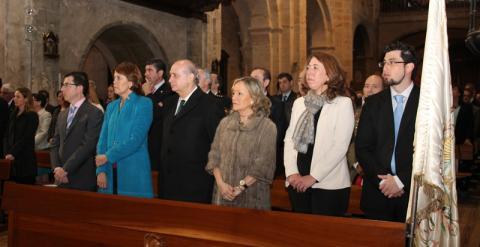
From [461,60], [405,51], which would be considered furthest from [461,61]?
[405,51]

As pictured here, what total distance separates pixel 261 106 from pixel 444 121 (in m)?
1.41

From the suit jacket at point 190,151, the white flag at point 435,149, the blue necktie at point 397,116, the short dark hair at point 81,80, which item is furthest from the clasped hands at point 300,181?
the short dark hair at point 81,80

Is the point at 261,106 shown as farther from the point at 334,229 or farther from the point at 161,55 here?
the point at 161,55

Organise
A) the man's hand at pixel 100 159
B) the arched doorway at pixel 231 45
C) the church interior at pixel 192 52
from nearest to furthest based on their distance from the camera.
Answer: the church interior at pixel 192 52 → the man's hand at pixel 100 159 → the arched doorway at pixel 231 45

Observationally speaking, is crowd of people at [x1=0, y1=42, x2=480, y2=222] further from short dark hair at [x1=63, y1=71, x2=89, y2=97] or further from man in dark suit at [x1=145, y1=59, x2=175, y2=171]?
man in dark suit at [x1=145, y1=59, x2=175, y2=171]

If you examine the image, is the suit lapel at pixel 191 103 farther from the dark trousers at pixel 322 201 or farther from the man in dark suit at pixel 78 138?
the dark trousers at pixel 322 201

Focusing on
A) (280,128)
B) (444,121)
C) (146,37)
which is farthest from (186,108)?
(146,37)

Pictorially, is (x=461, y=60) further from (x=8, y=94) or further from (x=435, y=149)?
(x=435, y=149)

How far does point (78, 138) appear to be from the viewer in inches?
171

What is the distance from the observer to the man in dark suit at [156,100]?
507 cm

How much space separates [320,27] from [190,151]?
16.8m

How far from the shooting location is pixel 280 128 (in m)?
5.19

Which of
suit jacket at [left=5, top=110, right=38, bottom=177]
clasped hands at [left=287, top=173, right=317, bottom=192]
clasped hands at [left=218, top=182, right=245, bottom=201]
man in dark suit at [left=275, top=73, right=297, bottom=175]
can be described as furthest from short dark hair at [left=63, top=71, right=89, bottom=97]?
clasped hands at [left=287, top=173, right=317, bottom=192]

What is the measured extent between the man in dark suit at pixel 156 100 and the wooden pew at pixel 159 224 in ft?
5.35
